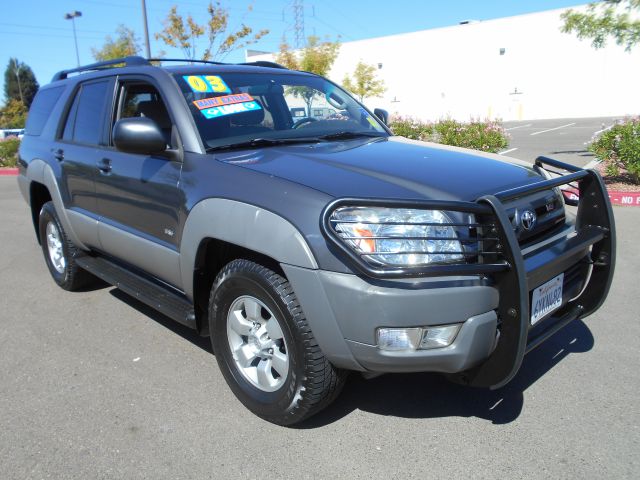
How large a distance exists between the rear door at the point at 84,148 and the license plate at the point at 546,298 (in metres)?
3.09

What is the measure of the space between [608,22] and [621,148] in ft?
9.68

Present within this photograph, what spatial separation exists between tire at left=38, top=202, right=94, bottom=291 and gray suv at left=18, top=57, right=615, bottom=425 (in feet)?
2.04

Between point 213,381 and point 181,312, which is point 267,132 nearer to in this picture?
point 181,312

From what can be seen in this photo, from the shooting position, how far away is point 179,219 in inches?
123

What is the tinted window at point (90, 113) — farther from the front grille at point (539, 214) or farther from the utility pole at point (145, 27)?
the utility pole at point (145, 27)

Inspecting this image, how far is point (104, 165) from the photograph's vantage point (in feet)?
12.7

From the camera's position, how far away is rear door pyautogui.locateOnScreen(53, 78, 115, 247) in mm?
4090

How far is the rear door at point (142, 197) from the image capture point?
127 inches

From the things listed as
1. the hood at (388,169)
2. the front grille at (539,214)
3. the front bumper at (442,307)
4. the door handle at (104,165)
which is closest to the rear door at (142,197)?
the door handle at (104,165)

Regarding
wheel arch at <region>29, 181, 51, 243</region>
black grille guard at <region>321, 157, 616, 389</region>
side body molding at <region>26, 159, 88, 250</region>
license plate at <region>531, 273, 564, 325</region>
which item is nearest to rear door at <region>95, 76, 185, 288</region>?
side body molding at <region>26, 159, 88, 250</region>

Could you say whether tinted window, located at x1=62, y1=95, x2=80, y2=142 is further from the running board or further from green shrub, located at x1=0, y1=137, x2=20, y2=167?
green shrub, located at x1=0, y1=137, x2=20, y2=167

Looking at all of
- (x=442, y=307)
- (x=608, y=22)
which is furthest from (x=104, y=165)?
(x=608, y=22)

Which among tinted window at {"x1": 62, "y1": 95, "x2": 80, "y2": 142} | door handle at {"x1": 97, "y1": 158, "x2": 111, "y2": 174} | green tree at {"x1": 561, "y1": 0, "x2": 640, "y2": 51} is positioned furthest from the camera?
green tree at {"x1": 561, "y1": 0, "x2": 640, "y2": 51}

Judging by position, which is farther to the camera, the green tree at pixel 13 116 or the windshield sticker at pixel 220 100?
the green tree at pixel 13 116
